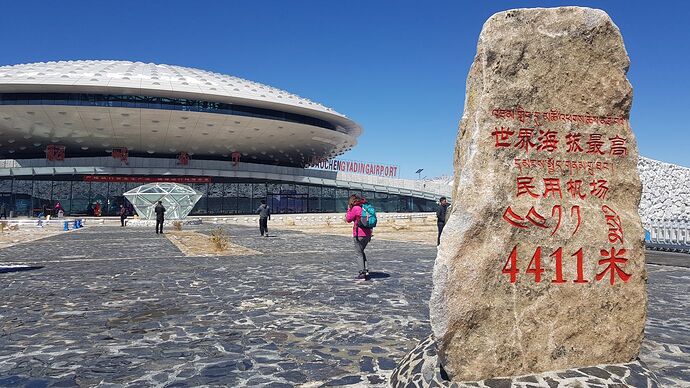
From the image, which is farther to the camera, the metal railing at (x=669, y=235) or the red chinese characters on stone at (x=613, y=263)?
the metal railing at (x=669, y=235)

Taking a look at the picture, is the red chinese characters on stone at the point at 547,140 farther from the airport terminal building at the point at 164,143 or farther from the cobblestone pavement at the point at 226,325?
the airport terminal building at the point at 164,143

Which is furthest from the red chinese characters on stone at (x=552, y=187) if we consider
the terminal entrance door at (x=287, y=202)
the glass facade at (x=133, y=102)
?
the terminal entrance door at (x=287, y=202)

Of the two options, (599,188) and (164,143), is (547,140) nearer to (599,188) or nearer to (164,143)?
(599,188)

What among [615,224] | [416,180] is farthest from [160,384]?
[416,180]

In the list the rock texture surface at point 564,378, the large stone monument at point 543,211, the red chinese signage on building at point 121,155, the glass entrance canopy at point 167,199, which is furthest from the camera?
the red chinese signage on building at point 121,155

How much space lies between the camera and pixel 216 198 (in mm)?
61125

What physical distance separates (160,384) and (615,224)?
4238mm

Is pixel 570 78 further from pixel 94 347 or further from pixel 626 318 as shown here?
pixel 94 347

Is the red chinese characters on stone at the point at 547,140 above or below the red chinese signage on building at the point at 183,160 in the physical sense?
below

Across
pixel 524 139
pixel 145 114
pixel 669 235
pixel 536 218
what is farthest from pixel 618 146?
pixel 145 114

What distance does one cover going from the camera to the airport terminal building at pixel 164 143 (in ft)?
161

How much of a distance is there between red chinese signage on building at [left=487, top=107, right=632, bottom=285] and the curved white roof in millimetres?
49796

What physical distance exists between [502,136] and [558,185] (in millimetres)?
619

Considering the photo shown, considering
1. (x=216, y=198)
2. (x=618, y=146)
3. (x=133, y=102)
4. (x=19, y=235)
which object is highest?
(x=133, y=102)
